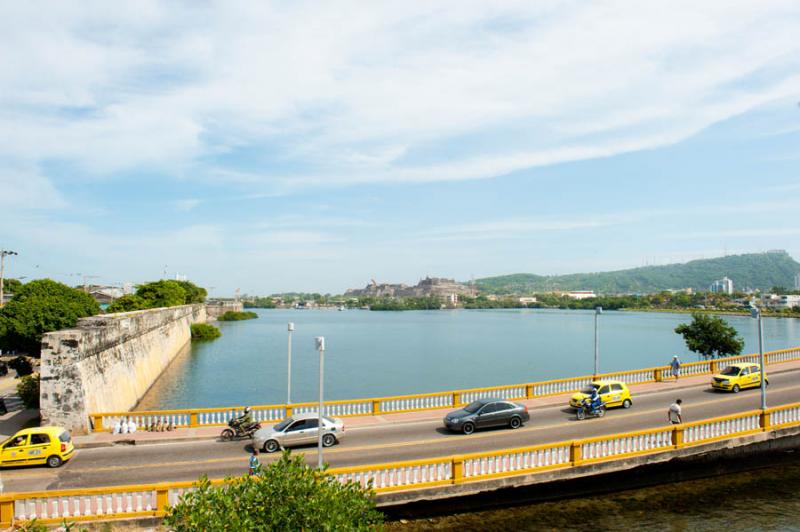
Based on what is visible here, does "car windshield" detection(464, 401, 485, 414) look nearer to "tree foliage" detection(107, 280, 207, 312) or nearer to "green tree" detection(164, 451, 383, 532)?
"green tree" detection(164, 451, 383, 532)

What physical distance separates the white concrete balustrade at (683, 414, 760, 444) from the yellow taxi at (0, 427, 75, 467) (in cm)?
2283

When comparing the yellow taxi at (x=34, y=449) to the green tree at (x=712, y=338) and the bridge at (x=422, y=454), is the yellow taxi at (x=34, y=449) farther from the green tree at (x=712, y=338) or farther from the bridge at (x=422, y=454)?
the green tree at (x=712, y=338)

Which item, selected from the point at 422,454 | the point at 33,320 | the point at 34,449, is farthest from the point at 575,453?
the point at 33,320

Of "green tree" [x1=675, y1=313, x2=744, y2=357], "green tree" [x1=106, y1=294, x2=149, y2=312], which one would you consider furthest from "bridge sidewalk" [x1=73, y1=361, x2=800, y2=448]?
"green tree" [x1=106, y1=294, x2=149, y2=312]

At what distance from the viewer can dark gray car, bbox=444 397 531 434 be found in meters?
22.1

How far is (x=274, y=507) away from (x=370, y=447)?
1239 cm

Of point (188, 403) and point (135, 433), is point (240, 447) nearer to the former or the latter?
point (135, 433)

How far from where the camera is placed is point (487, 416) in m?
22.3

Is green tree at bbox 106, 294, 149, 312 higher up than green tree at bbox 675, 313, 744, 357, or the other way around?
green tree at bbox 106, 294, 149, 312

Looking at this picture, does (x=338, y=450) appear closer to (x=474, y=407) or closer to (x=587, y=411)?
(x=474, y=407)

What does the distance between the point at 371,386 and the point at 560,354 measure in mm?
38807

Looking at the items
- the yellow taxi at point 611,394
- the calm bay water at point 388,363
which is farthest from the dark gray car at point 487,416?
the calm bay water at point 388,363

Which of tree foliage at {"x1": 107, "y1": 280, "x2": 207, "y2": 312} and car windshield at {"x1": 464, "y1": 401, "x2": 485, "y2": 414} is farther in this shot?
tree foliage at {"x1": 107, "y1": 280, "x2": 207, "y2": 312}

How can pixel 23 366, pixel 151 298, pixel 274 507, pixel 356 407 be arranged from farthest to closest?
pixel 151 298
pixel 23 366
pixel 356 407
pixel 274 507
